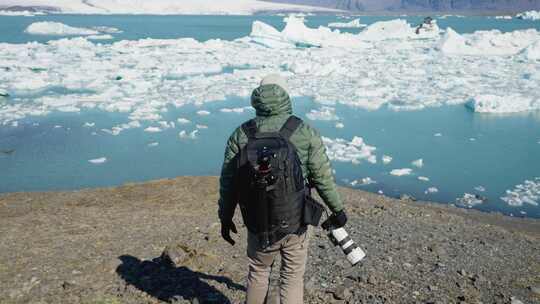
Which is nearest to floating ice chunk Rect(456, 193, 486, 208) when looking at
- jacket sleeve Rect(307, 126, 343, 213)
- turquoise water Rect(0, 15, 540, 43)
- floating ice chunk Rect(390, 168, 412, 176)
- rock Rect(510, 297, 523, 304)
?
floating ice chunk Rect(390, 168, 412, 176)

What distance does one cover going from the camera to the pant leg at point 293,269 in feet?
8.13

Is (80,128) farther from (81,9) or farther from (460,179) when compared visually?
(81,9)

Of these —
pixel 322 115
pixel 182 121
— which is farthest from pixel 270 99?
pixel 322 115

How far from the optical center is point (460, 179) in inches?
349

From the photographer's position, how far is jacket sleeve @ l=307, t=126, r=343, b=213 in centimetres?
238

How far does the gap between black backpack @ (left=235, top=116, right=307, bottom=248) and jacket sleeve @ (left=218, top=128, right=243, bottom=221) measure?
50mm

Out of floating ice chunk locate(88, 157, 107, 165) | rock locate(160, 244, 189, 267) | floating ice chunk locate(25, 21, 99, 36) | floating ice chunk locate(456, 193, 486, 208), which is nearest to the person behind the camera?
rock locate(160, 244, 189, 267)

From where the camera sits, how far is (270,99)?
2.33 metres

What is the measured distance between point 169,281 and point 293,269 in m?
1.57

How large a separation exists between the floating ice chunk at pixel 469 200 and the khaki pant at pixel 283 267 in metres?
5.97

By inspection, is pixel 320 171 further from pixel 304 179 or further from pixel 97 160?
pixel 97 160

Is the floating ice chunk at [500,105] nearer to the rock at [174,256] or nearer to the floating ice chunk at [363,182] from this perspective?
the floating ice chunk at [363,182]

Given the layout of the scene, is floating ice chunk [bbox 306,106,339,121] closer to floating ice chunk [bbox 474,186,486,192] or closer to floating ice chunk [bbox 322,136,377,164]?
floating ice chunk [bbox 322,136,377,164]

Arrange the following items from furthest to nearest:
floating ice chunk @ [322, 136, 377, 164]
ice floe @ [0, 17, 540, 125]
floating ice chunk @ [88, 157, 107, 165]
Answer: ice floe @ [0, 17, 540, 125]
floating ice chunk @ [322, 136, 377, 164]
floating ice chunk @ [88, 157, 107, 165]
